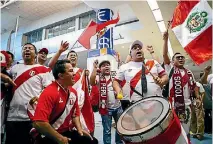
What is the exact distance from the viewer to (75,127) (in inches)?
75.0

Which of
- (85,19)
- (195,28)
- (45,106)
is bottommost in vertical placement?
(45,106)

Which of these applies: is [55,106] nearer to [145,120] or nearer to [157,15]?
[145,120]

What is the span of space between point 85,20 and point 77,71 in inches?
378

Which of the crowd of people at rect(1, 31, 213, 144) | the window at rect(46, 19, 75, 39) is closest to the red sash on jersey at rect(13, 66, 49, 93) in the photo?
the crowd of people at rect(1, 31, 213, 144)

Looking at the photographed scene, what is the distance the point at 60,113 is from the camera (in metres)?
1.69

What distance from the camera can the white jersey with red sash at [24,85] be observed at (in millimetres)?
2244

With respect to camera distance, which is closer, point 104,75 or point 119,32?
point 104,75

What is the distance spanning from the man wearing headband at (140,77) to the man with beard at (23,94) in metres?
0.85

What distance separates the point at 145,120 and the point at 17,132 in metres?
1.30

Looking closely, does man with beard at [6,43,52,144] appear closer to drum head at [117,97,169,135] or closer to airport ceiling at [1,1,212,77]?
drum head at [117,97,169,135]

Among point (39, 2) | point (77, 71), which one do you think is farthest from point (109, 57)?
point (39, 2)

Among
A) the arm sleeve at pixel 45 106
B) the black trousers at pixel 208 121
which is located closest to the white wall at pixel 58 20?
the black trousers at pixel 208 121

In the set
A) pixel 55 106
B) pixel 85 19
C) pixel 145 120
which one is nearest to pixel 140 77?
pixel 145 120

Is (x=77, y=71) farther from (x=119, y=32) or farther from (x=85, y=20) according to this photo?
(x=85, y=20)
